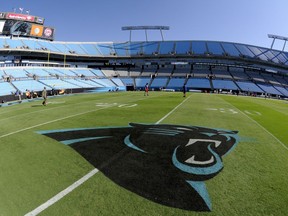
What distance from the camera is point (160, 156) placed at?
6.68 metres

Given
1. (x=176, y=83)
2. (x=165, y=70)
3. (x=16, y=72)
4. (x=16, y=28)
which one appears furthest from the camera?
(x=165, y=70)

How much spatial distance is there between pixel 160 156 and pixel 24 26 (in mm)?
76932

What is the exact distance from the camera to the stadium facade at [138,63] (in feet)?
203

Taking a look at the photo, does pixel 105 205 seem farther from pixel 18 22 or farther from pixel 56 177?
pixel 18 22

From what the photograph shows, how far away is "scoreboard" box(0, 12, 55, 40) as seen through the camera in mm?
66250

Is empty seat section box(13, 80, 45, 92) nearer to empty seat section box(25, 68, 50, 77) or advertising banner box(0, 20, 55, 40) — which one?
empty seat section box(25, 68, 50, 77)

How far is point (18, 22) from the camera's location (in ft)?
221

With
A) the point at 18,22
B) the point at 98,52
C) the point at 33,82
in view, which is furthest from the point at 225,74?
the point at 18,22

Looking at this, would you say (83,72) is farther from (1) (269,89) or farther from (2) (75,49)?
(1) (269,89)

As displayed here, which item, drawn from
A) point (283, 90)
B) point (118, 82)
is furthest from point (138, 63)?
point (283, 90)

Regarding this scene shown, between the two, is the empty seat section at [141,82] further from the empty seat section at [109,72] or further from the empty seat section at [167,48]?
the empty seat section at [167,48]

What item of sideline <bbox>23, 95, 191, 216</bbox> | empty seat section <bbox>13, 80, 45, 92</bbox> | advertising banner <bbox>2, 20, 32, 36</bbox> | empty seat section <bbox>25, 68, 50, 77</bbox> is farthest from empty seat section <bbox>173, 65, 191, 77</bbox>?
sideline <bbox>23, 95, 191, 216</bbox>

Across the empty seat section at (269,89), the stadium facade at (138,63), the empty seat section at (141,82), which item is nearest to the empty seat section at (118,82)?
the stadium facade at (138,63)

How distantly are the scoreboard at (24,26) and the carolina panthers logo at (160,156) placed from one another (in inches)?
2788
